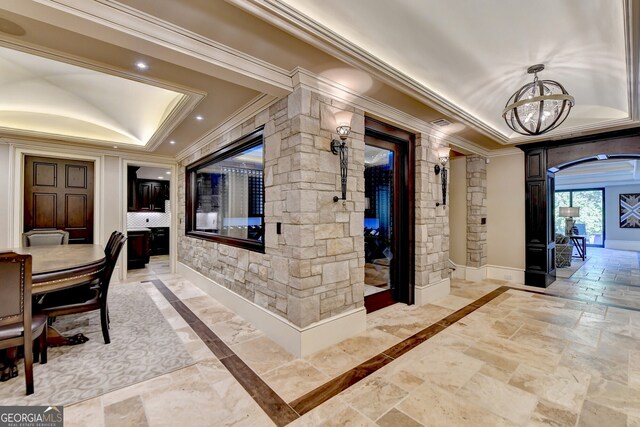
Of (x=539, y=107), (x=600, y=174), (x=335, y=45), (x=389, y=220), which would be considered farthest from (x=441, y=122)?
(x=600, y=174)

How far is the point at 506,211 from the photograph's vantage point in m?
5.29

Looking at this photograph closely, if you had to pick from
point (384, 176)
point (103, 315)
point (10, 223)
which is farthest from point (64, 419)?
point (10, 223)

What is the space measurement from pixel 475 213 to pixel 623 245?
9.29 m

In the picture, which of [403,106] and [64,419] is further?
[403,106]

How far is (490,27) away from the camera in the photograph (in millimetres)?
2199

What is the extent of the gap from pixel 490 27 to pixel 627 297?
469cm

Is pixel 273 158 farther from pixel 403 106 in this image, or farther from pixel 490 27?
pixel 490 27

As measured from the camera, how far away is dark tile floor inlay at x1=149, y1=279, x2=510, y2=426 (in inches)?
71.1

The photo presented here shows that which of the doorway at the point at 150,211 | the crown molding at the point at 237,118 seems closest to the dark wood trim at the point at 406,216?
the crown molding at the point at 237,118

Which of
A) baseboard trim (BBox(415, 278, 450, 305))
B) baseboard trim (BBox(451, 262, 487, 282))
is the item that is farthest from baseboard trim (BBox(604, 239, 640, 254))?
baseboard trim (BBox(415, 278, 450, 305))

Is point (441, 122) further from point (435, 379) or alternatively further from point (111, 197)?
point (111, 197)

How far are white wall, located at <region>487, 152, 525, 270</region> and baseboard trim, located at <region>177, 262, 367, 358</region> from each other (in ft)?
12.6

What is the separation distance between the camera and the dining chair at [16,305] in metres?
1.84
